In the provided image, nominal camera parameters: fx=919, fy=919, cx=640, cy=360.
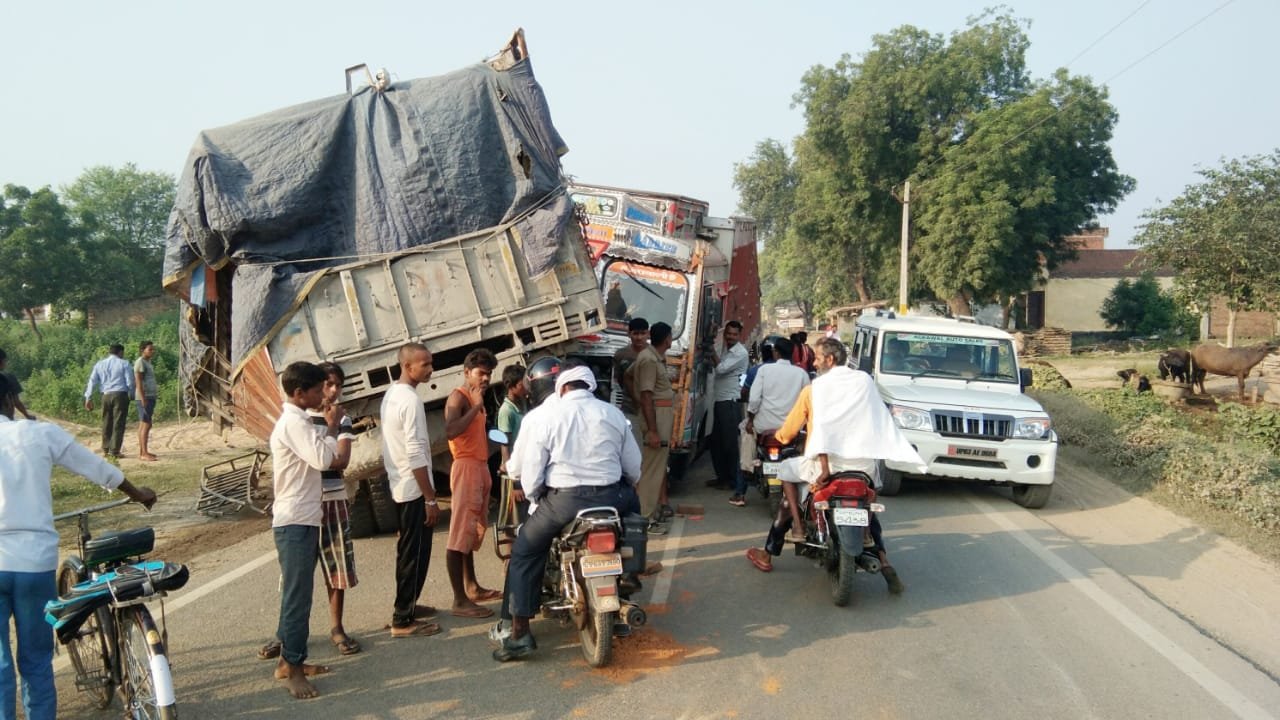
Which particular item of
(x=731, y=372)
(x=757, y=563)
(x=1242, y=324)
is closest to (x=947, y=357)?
(x=731, y=372)

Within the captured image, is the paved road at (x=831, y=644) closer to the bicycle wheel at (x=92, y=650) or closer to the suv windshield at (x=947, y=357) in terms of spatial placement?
the bicycle wheel at (x=92, y=650)

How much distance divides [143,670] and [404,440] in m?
1.87

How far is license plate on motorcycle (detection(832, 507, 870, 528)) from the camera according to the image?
19.9ft

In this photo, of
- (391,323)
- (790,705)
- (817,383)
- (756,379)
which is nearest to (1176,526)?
(756,379)

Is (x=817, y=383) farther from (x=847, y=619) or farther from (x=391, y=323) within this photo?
(x=391, y=323)

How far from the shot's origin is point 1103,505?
32.1 feet

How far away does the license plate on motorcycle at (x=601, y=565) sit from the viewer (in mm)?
4984

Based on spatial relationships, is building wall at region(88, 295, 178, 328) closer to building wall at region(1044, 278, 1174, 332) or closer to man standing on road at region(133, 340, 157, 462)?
man standing on road at region(133, 340, 157, 462)

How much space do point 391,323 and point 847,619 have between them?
13.6 ft

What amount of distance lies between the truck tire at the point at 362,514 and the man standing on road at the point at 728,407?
3.90 metres

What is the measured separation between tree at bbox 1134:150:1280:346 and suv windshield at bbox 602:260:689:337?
15973mm

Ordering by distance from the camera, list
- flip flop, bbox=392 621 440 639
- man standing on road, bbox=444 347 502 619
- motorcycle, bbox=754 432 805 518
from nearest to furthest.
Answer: flip flop, bbox=392 621 440 639 → man standing on road, bbox=444 347 502 619 → motorcycle, bbox=754 432 805 518

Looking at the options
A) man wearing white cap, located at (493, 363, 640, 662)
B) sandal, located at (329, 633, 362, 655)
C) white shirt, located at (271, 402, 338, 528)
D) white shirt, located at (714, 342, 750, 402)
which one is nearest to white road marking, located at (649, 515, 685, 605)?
man wearing white cap, located at (493, 363, 640, 662)

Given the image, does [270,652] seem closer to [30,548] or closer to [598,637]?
[30,548]
